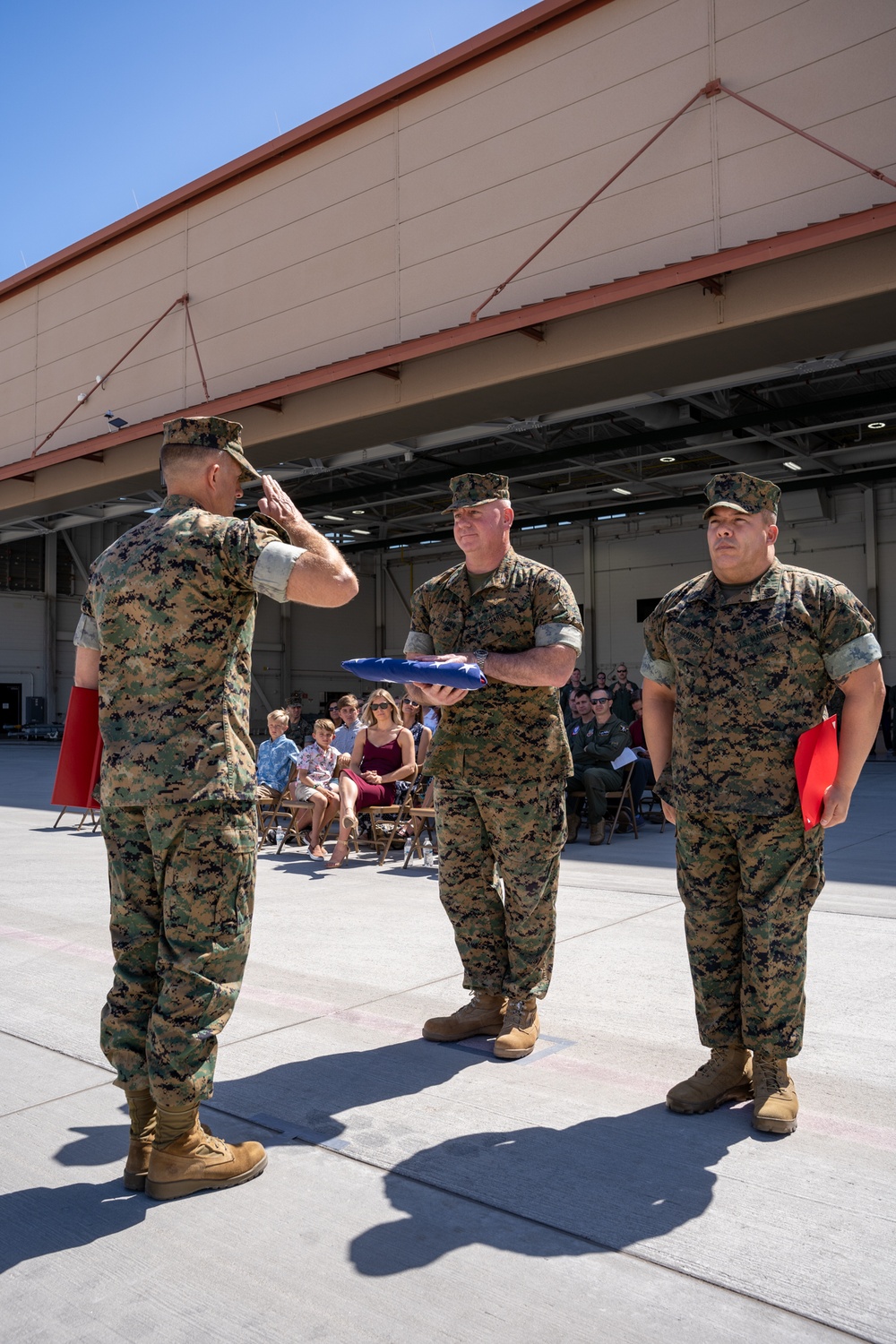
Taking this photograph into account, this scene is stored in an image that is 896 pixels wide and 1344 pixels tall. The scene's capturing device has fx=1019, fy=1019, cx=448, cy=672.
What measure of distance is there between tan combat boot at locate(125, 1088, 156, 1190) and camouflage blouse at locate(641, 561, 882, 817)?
1.75m

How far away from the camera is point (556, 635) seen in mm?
3570

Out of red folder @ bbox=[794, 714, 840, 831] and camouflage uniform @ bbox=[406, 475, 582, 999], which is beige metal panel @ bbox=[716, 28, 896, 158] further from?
red folder @ bbox=[794, 714, 840, 831]

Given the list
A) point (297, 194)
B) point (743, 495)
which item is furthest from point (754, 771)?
point (297, 194)

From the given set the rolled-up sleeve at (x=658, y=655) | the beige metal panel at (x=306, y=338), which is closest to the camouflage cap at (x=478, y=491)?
the rolled-up sleeve at (x=658, y=655)

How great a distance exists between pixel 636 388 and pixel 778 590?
9.61 metres

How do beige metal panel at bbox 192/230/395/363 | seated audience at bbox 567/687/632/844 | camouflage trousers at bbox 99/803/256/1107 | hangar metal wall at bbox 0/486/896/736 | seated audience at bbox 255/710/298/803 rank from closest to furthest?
1. camouflage trousers at bbox 99/803/256/1107
2. seated audience at bbox 567/687/632/844
3. seated audience at bbox 255/710/298/803
4. beige metal panel at bbox 192/230/395/363
5. hangar metal wall at bbox 0/486/896/736

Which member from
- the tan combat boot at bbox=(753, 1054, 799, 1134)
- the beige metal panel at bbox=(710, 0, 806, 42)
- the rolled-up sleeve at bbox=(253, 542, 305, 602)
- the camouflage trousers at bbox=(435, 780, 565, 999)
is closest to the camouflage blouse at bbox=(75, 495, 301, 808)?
the rolled-up sleeve at bbox=(253, 542, 305, 602)

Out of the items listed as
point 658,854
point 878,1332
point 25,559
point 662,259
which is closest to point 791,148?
point 662,259

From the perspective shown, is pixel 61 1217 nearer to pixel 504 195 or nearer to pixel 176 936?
pixel 176 936

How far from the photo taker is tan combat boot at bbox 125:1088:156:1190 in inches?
102

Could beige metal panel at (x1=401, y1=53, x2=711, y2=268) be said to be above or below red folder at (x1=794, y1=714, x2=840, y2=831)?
above

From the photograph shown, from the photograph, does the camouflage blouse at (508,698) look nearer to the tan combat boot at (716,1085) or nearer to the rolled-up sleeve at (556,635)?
the rolled-up sleeve at (556,635)

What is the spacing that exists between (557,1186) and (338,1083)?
0.97 meters

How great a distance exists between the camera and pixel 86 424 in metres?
17.4
